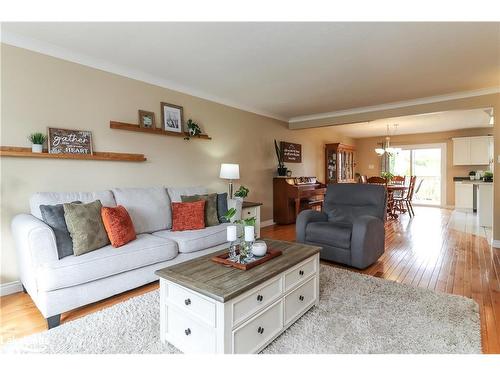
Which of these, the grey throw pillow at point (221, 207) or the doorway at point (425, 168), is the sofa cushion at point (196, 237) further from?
the doorway at point (425, 168)

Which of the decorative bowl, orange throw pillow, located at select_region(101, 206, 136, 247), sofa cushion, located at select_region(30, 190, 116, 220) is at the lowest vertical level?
the decorative bowl

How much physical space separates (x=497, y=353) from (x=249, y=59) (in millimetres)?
3034

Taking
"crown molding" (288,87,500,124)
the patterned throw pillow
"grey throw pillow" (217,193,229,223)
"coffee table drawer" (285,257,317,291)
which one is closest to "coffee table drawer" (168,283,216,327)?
"coffee table drawer" (285,257,317,291)

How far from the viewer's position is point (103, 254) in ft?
6.86

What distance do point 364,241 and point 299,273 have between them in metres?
1.19

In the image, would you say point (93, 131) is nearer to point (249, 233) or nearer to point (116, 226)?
point (116, 226)

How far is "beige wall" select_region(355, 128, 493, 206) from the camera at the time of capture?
7376mm

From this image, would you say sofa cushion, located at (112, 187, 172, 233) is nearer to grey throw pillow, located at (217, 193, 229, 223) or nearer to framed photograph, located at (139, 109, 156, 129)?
grey throw pillow, located at (217, 193, 229, 223)

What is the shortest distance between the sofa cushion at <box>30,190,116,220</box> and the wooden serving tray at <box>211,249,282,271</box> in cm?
148

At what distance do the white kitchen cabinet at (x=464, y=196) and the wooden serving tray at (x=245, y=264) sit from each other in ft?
25.0

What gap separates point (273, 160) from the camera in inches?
216

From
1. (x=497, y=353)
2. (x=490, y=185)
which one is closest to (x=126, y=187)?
(x=497, y=353)

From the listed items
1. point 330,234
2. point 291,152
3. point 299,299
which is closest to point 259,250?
point 299,299
